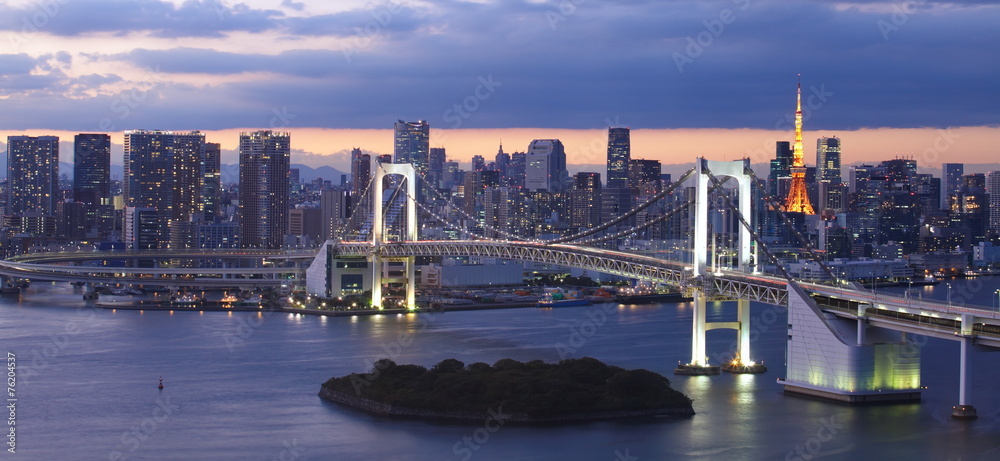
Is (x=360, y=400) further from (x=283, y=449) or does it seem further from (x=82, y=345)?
(x=82, y=345)

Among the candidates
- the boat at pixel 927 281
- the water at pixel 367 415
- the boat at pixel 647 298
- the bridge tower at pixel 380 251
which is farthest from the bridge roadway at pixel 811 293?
the boat at pixel 927 281

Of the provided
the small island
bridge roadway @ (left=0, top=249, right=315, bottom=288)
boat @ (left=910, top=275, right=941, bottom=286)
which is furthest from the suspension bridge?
boat @ (left=910, top=275, right=941, bottom=286)

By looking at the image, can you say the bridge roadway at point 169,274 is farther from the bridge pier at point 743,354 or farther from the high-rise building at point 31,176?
the high-rise building at point 31,176

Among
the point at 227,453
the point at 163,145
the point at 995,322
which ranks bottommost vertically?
the point at 227,453

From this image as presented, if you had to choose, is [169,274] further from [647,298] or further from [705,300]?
[705,300]

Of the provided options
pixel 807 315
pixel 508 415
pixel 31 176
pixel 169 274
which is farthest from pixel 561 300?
pixel 31 176

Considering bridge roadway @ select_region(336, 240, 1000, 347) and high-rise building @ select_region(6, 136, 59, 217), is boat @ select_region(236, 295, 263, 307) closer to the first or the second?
bridge roadway @ select_region(336, 240, 1000, 347)

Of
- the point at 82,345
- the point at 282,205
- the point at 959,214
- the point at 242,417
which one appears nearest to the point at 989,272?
the point at 959,214
